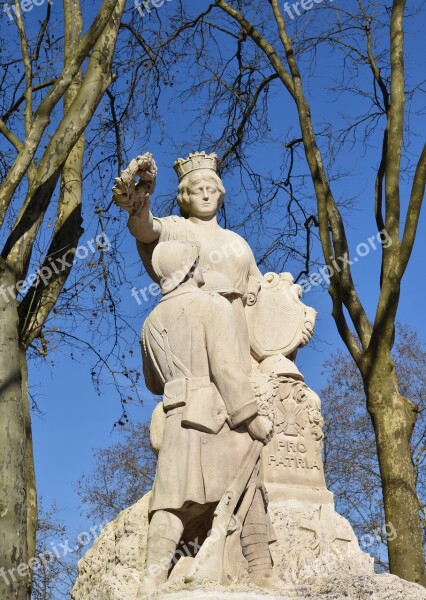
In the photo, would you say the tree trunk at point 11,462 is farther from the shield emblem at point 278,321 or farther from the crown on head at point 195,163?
the shield emblem at point 278,321

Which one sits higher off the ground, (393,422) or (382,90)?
(382,90)

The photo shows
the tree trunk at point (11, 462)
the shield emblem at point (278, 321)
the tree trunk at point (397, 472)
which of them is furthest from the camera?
the tree trunk at point (397, 472)

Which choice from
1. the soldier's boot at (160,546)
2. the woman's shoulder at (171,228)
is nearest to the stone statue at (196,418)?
the soldier's boot at (160,546)

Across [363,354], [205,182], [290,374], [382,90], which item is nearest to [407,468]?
[363,354]

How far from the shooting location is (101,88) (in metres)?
10.4

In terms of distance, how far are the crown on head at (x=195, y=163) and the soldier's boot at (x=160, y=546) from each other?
278 centimetres

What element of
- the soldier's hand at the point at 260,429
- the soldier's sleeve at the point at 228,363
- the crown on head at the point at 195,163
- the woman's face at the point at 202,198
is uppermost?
the crown on head at the point at 195,163

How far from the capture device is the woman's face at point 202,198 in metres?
8.20

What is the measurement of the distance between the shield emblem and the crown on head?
3.25 ft

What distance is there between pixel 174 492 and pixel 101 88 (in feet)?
16.2

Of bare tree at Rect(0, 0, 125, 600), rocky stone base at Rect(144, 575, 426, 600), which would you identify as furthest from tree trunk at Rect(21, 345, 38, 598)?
rocky stone base at Rect(144, 575, 426, 600)

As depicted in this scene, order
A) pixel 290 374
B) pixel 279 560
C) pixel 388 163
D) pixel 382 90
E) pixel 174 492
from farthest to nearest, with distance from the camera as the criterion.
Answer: pixel 382 90 < pixel 388 163 < pixel 290 374 < pixel 279 560 < pixel 174 492

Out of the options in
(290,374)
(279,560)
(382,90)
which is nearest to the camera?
(279,560)

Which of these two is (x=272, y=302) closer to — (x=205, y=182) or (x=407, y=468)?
(x=205, y=182)
